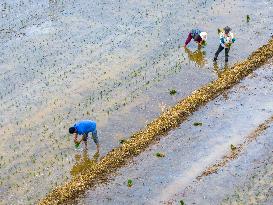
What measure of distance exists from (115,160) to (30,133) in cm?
350

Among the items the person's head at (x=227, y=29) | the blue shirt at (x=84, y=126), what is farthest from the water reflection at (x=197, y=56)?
the blue shirt at (x=84, y=126)

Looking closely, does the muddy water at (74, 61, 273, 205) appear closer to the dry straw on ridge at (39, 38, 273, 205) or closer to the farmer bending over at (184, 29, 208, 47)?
the dry straw on ridge at (39, 38, 273, 205)

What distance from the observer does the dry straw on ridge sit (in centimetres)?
1480

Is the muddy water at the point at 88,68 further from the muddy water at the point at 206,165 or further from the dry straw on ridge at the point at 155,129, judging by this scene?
the muddy water at the point at 206,165

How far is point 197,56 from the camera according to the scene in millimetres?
22125

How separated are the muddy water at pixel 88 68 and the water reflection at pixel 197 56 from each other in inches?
1.7

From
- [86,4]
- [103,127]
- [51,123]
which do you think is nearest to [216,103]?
[103,127]

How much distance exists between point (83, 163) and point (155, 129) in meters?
2.74

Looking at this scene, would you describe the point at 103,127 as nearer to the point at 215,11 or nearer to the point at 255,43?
the point at 255,43

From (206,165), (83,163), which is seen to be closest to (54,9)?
(83,163)

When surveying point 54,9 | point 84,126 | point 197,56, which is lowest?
point 197,56

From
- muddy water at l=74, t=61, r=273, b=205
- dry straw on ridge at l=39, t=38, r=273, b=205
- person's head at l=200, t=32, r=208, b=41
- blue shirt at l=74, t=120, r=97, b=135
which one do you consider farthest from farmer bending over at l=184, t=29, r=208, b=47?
blue shirt at l=74, t=120, r=97, b=135

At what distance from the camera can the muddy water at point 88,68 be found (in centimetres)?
1661

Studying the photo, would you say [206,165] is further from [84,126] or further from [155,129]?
[84,126]
